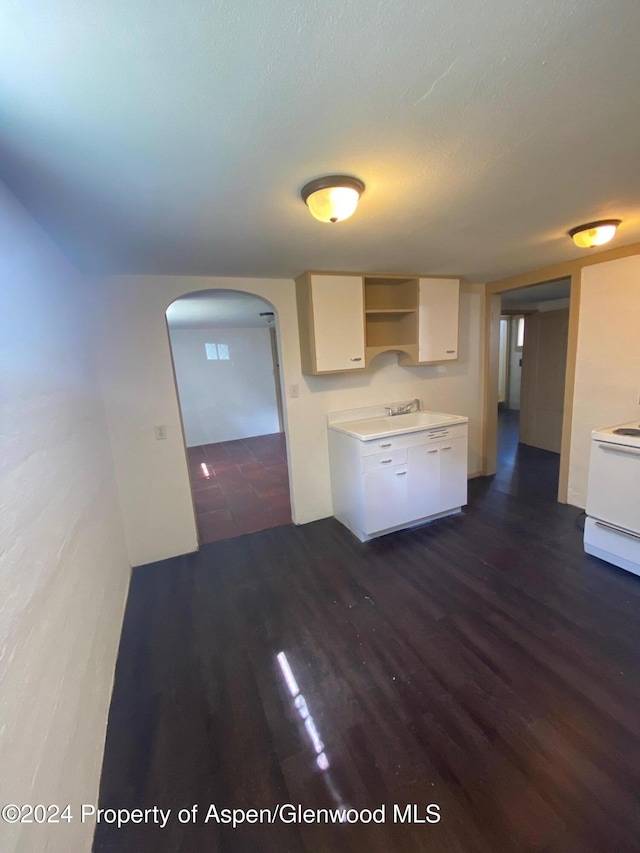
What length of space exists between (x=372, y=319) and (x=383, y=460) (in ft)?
4.87

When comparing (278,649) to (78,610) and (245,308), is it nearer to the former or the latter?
(78,610)

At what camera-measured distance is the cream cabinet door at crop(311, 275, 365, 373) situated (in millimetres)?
2629

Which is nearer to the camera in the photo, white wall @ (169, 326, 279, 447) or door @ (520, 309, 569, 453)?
door @ (520, 309, 569, 453)

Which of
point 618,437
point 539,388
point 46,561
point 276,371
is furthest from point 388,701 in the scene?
point 276,371

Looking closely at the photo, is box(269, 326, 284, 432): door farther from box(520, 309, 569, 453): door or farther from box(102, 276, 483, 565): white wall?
box(520, 309, 569, 453): door

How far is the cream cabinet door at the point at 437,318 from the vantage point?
10.0ft

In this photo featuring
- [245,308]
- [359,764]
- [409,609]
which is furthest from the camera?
[245,308]

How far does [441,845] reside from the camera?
1038mm

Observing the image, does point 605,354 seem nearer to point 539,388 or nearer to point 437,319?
point 437,319

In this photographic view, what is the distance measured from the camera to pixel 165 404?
2.60 meters

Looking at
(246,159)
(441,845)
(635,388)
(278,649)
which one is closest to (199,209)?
(246,159)

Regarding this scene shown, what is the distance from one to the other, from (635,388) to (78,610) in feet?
12.9

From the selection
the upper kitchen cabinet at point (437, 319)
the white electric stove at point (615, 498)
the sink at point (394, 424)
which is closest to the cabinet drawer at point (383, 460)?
the sink at point (394, 424)

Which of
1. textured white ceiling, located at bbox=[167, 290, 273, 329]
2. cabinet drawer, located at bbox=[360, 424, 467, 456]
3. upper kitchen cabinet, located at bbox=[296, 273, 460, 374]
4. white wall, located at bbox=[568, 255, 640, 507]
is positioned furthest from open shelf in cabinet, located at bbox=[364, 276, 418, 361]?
white wall, located at bbox=[568, 255, 640, 507]
